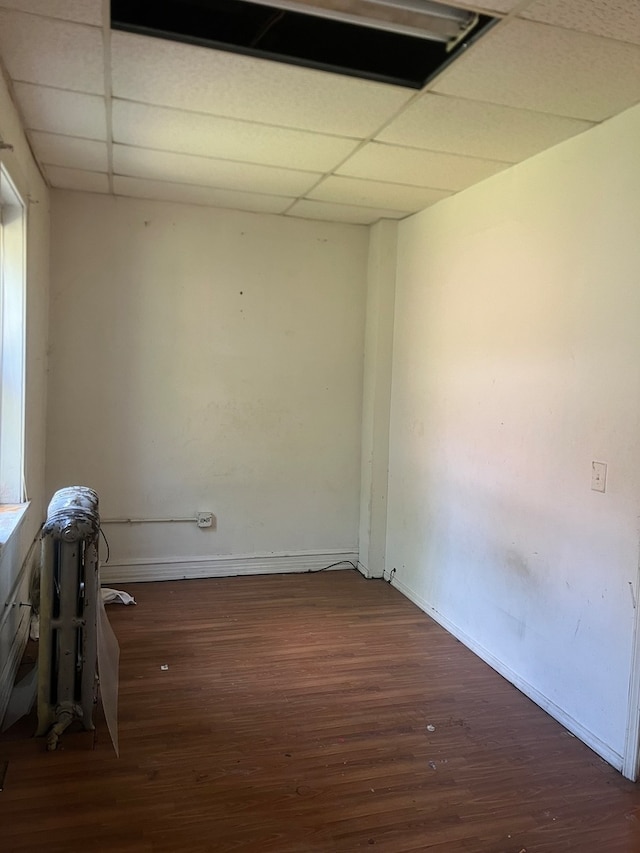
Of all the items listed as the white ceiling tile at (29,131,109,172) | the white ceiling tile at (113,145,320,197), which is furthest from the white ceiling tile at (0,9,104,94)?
the white ceiling tile at (113,145,320,197)

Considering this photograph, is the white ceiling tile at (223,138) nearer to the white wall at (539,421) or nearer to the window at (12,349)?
the window at (12,349)

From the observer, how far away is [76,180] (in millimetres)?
3865

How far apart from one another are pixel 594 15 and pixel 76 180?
10.2 feet

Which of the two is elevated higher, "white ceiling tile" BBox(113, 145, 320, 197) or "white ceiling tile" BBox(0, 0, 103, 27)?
"white ceiling tile" BBox(113, 145, 320, 197)

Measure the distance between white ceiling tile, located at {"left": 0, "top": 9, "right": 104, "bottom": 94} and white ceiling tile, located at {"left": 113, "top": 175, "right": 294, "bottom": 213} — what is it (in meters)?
1.31

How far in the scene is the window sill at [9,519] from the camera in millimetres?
2600

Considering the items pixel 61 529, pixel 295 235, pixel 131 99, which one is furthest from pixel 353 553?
pixel 131 99

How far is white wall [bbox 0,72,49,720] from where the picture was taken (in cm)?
266

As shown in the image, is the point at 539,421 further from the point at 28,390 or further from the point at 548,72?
the point at 28,390

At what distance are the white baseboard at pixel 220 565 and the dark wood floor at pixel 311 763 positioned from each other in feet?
2.79

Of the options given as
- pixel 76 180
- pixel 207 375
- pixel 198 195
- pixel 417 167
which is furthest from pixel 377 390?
pixel 76 180

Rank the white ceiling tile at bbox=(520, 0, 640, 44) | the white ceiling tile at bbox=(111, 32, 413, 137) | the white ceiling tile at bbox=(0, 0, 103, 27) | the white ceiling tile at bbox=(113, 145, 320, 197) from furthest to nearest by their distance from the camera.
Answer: the white ceiling tile at bbox=(113, 145, 320, 197) → the white ceiling tile at bbox=(111, 32, 413, 137) → the white ceiling tile at bbox=(0, 0, 103, 27) → the white ceiling tile at bbox=(520, 0, 640, 44)

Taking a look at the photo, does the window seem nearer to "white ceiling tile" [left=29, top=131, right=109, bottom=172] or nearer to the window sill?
the window sill

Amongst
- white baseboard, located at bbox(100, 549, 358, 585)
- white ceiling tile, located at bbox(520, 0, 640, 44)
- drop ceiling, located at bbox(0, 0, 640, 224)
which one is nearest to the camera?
white ceiling tile, located at bbox(520, 0, 640, 44)
